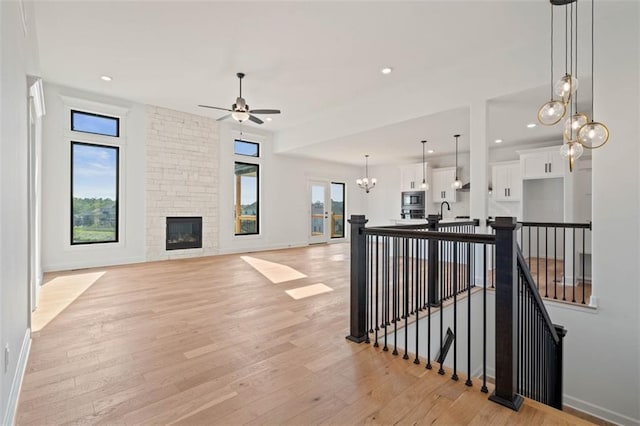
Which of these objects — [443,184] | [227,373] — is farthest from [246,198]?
[227,373]

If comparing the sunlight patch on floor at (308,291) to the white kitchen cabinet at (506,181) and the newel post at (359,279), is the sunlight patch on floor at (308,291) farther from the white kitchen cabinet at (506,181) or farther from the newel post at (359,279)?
the white kitchen cabinet at (506,181)

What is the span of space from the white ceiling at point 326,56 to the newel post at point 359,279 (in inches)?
97.7

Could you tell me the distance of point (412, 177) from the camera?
32.1ft

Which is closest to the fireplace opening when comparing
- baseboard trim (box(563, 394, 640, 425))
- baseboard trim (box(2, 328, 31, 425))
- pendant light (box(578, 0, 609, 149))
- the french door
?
the french door

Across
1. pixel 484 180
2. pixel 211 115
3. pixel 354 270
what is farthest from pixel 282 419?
pixel 211 115

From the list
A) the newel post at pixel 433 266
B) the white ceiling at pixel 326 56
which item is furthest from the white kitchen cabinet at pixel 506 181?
the newel post at pixel 433 266

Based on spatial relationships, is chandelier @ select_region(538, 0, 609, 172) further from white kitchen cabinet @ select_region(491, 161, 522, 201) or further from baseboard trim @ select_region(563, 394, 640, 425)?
white kitchen cabinet @ select_region(491, 161, 522, 201)

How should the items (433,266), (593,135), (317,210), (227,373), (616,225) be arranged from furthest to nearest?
(317,210) → (433,266) → (616,225) → (593,135) → (227,373)

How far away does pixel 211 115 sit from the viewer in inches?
281

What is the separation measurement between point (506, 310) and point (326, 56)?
3.97 meters

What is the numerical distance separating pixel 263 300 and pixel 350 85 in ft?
12.7

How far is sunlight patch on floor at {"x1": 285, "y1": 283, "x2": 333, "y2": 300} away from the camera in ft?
13.2

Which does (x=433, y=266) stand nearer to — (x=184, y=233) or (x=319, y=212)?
(x=184, y=233)

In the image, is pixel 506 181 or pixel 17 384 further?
pixel 506 181
